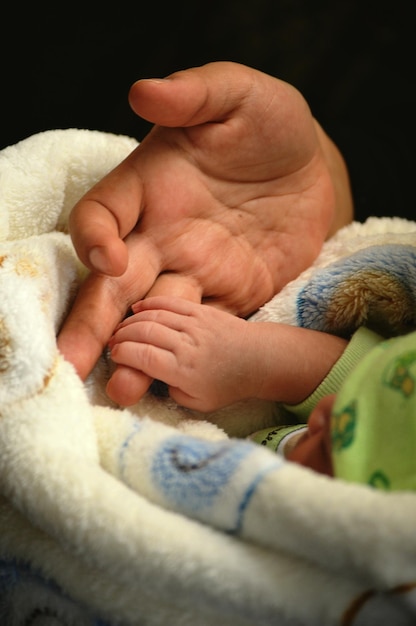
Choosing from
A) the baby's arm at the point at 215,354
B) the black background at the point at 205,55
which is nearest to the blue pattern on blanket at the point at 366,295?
the baby's arm at the point at 215,354

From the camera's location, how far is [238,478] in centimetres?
48

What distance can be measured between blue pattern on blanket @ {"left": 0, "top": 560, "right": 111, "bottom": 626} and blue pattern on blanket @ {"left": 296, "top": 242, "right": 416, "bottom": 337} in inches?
14.1

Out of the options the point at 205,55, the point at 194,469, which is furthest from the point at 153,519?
the point at 205,55

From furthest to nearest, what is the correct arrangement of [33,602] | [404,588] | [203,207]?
[203,207]
[33,602]
[404,588]

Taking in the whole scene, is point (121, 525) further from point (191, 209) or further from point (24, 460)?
point (191, 209)

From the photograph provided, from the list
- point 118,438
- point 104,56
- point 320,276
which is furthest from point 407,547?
point 104,56

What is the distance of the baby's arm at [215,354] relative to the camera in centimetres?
62

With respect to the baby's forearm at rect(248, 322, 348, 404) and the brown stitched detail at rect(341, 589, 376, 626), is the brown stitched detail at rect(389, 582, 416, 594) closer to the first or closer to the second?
the brown stitched detail at rect(341, 589, 376, 626)

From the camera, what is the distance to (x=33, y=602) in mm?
539

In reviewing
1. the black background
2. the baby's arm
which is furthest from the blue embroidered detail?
the black background

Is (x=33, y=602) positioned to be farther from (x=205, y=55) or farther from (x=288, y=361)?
(x=205, y=55)

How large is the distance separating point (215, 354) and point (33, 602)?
258 mm

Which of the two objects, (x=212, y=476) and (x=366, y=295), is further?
(x=366, y=295)

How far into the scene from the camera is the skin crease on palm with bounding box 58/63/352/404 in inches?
25.0
